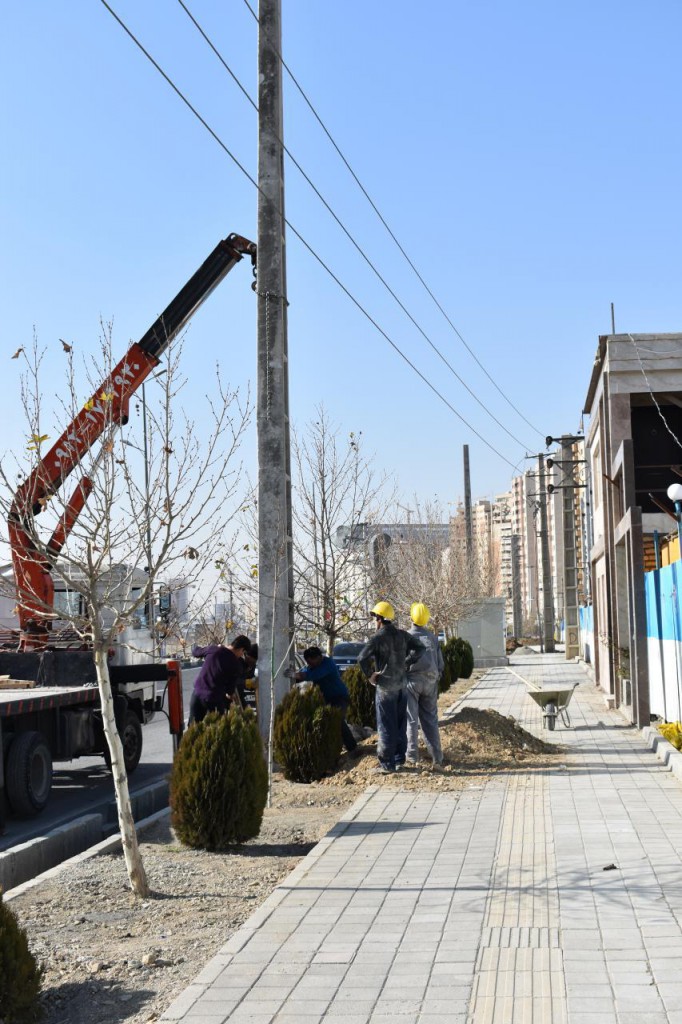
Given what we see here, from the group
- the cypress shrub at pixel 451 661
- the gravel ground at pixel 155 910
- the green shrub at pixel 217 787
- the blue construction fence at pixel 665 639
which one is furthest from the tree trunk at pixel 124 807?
the cypress shrub at pixel 451 661

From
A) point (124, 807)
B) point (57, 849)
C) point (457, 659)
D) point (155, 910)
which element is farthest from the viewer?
point (457, 659)

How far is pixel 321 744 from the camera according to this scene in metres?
13.1

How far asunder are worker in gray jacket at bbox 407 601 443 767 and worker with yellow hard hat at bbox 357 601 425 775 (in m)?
0.22

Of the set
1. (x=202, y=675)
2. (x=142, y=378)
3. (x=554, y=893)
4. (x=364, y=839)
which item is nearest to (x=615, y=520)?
(x=142, y=378)

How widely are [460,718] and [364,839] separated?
271 inches

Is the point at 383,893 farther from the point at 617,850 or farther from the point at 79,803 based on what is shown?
the point at 79,803

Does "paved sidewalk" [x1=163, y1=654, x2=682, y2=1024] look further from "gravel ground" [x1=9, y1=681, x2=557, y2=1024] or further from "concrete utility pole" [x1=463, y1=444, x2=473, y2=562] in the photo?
"concrete utility pole" [x1=463, y1=444, x2=473, y2=562]

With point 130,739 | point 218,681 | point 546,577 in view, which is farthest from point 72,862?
point 546,577

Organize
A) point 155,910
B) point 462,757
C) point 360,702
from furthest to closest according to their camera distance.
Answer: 1. point 360,702
2. point 462,757
3. point 155,910

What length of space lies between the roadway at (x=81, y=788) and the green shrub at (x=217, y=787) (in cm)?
261

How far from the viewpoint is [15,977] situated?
5.04m

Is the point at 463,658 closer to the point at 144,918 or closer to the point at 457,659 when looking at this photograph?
the point at 457,659

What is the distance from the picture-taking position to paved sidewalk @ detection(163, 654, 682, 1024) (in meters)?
5.00

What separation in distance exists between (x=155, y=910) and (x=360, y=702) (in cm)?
1220
